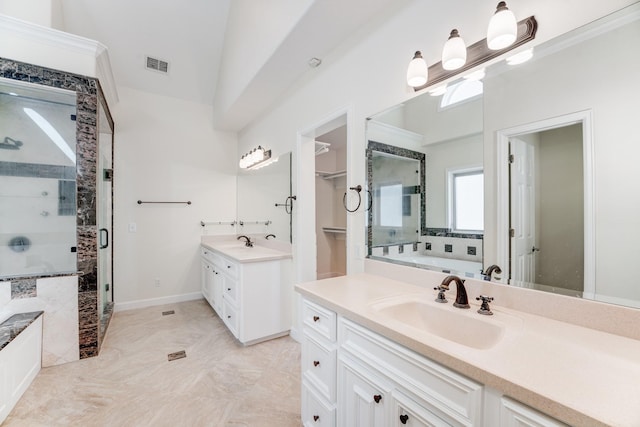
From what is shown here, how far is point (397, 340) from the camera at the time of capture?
39.0 inches

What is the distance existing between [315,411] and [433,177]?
1472 mm

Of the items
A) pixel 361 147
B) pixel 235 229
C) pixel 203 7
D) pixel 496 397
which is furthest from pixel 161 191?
pixel 496 397

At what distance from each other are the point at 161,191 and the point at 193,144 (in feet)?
2.76

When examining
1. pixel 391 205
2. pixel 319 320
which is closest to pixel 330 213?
pixel 391 205

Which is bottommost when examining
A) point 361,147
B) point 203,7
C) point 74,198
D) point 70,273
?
point 70,273

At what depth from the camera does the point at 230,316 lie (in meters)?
2.88

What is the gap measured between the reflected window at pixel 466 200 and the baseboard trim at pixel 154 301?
386 centimetres

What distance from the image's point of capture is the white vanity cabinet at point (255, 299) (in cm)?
262

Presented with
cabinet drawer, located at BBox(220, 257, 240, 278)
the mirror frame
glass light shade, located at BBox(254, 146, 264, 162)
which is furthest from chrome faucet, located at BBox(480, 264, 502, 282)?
glass light shade, located at BBox(254, 146, 264, 162)

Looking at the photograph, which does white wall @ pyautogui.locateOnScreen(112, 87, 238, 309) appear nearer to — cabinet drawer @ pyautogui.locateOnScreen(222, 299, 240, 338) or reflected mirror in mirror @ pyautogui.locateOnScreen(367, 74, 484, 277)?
cabinet drawer @ pyautogui.locateOnScreen(222, 299, 240, 338)

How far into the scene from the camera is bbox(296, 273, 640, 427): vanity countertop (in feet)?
1.96

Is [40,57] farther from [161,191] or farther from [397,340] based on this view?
[397,340]

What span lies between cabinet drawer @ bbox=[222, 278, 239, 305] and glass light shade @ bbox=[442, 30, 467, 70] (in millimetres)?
2455

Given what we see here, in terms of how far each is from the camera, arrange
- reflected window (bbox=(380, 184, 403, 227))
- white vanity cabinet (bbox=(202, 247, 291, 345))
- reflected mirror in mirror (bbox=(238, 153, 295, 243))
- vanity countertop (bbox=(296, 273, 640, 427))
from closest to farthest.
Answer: vanity countertop (bbox=(296, 273, 640, 427)) → reflected window (bbox=(380, 184, 403, 227)) → white vanity cabinet (bbox=(202, 247, 291, 345)) → reflected mirror in mirror (bbox=(238, 153, 295, 243))
